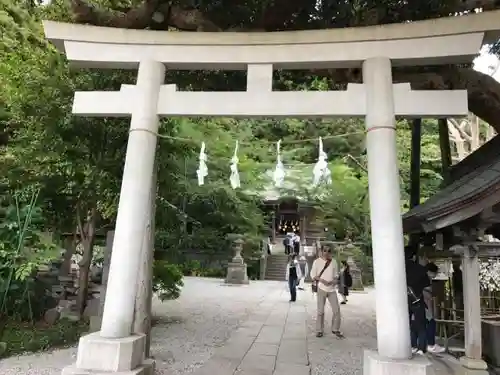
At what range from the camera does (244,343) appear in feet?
24.1

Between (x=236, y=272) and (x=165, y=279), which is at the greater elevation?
(x=236, y=272)

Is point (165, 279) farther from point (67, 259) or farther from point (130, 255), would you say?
point (130, 255)

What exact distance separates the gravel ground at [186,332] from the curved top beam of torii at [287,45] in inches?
165

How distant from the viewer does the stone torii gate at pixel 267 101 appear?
3.94m

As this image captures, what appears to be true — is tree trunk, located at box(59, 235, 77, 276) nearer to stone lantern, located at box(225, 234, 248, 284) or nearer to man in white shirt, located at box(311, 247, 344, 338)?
man in white shirt, located at box(311, 247, 344, 338)

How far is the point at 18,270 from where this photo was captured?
6.64 m

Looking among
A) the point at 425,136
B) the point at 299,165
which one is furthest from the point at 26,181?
the point at 425,136

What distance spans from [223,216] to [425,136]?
46.0ft

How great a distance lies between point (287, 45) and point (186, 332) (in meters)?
6.27

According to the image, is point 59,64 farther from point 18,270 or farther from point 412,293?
point 412,293

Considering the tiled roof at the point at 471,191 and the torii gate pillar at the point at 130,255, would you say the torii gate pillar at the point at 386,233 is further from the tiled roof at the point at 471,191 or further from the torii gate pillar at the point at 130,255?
the torii gate pillar at the point at 130,255

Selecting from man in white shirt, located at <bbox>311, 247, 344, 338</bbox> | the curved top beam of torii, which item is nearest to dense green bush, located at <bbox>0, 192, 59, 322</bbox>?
the curved top beam of torii

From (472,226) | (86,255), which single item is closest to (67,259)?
(86,255)

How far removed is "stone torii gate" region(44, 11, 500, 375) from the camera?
3.94 m
